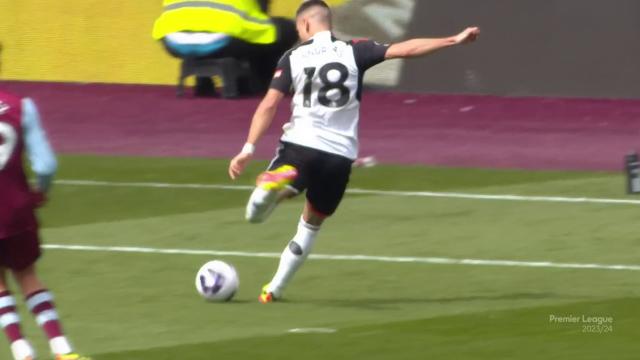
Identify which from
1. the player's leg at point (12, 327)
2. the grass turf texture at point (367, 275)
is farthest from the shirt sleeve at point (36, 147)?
the grass turf texture at point (367, 275)

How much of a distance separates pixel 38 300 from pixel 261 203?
2.29 metres

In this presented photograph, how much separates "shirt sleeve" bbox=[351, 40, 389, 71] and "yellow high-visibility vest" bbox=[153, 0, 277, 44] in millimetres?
14142

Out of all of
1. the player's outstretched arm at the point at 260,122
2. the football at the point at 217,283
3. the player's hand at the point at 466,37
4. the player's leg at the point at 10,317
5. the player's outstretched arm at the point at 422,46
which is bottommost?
the football at the point at 217,283

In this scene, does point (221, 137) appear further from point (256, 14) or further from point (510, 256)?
point (510, 256)

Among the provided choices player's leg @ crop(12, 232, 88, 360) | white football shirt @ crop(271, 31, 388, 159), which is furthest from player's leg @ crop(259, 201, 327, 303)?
player's leg @ crop(12, 232, 88, 360)

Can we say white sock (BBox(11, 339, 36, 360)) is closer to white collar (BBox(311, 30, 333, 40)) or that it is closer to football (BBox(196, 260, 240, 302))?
football (BBox(196, 260, 240, 302))

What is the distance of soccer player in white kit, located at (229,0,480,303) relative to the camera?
11523 mm

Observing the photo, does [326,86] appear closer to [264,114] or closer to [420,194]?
[264,114]

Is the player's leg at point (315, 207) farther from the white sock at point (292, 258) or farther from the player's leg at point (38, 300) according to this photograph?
the player's leg at point (38, 300)

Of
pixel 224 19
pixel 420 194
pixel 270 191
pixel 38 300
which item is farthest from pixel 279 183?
pixel 224 19

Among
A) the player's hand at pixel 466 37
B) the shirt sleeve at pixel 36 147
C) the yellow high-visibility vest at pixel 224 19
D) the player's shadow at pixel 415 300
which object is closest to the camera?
the shirt sleeve at pixel 36 147

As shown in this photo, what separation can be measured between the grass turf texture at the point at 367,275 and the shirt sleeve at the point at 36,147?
131 cm

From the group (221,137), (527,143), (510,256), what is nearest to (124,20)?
(221,137)

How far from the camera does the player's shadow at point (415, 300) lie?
458 inches
